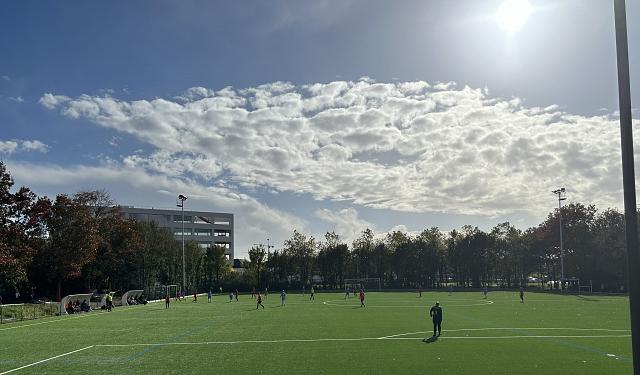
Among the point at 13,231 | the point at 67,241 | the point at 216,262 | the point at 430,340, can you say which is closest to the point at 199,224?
the point at 216,262

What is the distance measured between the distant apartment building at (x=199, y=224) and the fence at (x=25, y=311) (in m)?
91.2

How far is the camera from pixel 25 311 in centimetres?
4528

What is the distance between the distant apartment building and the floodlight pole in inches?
5421

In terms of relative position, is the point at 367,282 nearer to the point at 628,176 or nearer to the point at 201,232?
the point at 201,232

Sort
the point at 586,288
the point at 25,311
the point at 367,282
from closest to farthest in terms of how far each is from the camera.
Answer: the point at 25,311
the point at 586,288
the point at 367,282

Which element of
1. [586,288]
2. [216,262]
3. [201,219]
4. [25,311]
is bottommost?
[586,288]

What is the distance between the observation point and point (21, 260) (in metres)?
47.1

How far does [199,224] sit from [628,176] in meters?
145

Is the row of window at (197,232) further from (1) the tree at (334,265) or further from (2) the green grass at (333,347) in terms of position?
(2) the green grass at (333,347)

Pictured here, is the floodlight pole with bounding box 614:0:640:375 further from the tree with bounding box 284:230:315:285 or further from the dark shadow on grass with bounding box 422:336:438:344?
the tree with bounding box 284:230:315:285

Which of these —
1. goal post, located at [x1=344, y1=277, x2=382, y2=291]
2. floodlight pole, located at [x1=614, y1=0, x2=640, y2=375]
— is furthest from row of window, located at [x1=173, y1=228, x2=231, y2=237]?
floodlight pole, located at [x1=614, y1=0, x2=640, y2=375]

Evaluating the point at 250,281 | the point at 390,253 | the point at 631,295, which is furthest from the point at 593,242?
the point at 631,295

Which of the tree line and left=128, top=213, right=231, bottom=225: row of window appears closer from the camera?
the tree line

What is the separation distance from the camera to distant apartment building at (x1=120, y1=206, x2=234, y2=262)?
142375mm
